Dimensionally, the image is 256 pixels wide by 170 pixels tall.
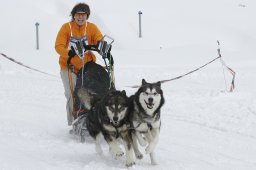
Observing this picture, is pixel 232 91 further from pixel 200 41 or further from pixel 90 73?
pixel 200 41

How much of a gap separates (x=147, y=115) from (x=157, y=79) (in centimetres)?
726

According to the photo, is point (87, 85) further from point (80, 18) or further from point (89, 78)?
point (80, 18)

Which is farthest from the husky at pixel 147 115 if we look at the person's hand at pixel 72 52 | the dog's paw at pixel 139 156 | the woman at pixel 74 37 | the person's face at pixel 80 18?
the person's face at pixel 80 18

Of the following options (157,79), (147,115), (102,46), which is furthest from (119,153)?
(157,79)

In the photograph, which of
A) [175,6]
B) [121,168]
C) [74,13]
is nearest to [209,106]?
[74,13]

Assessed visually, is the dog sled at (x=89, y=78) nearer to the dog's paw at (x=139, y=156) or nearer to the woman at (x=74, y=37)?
the woman at (x=74, y=37)

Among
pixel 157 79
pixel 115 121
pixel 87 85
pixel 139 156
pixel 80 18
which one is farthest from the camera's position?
pixel 157 79

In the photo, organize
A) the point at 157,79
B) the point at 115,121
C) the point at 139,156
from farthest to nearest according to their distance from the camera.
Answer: the point at 157,79, the point at 139,156, the point at 115,121

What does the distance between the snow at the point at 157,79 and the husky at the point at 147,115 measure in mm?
237

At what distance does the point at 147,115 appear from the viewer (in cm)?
474

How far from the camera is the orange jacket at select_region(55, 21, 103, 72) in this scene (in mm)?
5969

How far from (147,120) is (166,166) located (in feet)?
1.67

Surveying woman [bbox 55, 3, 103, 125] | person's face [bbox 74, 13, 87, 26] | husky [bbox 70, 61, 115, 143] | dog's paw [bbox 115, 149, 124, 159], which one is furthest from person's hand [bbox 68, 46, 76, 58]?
dog's paw [bbox 115, 149, 124, 159]

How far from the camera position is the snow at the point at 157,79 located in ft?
17.4
